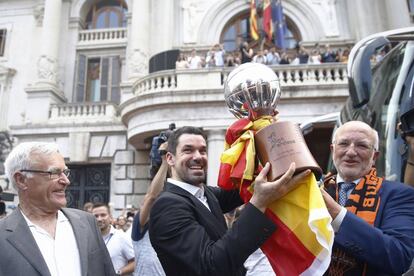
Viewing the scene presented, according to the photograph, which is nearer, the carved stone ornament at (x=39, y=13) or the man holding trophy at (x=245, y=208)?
the man holding trophy at (x=245, y=208)

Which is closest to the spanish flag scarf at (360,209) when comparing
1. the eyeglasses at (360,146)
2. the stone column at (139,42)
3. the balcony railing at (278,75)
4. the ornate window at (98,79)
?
the eyeglasses at (360,146)

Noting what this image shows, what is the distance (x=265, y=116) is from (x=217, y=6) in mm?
16655

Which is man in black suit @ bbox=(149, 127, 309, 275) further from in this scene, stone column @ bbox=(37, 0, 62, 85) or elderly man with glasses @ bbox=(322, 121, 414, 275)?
stone column @ bbox=(37, 0, 62, 85)

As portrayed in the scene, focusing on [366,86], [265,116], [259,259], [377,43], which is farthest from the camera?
[377,43]

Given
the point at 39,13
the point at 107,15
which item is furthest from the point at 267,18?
the point at 39,13

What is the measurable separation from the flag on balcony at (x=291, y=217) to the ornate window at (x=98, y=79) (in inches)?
664

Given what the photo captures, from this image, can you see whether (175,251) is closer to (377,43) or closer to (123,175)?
(377,43)

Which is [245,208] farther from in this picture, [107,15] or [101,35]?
[107,15]

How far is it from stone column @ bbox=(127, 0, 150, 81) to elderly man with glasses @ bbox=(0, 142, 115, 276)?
13614 mm

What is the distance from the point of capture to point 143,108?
13.2 metres

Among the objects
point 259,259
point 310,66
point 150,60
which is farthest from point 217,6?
point 259,259

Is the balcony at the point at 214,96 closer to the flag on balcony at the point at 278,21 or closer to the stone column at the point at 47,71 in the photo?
the flag on balcony at the point at 278,21

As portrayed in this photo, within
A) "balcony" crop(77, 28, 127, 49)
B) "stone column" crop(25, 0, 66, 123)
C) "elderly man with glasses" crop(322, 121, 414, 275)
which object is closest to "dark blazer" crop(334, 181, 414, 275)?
"elderly man with glasses" crop(322, 121, 414, 275)

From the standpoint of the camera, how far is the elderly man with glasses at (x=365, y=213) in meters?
1.77
